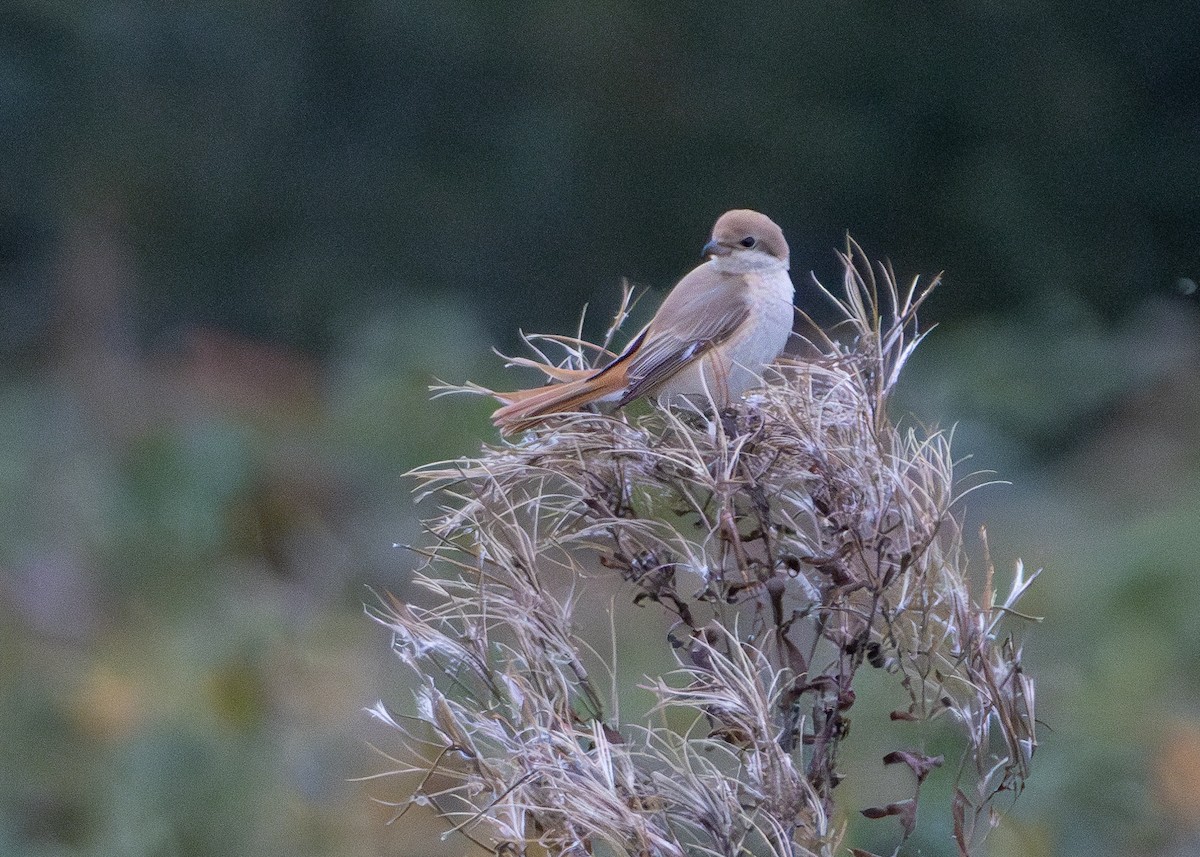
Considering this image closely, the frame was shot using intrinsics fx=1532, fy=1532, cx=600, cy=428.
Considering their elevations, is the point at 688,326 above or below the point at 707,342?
above

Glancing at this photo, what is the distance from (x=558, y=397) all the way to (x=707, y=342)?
1.70 feet

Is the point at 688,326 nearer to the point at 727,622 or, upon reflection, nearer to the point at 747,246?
the point at 747,246

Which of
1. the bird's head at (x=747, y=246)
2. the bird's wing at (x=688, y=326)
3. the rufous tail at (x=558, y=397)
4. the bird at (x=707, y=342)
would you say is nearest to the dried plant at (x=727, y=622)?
the bird at (x=707, y=342)

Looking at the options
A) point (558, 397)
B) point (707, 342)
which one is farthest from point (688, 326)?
point (558, 397)

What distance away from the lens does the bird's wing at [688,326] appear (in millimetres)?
2387

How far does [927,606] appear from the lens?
4.92ft

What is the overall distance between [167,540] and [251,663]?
4.90 feet

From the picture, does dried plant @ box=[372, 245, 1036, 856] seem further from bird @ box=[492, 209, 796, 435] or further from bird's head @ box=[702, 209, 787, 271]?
bird's head @ box=[702, 209, 787, 271]

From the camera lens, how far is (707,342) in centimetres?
256

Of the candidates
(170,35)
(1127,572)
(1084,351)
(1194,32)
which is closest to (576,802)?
(1127,572)

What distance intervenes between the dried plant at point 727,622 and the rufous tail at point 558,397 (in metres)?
0.33

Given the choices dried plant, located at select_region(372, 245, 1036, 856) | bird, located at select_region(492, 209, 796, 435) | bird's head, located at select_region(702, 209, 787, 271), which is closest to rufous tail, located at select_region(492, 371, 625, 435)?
bird, located at select_region(492, 209, 796, 435)

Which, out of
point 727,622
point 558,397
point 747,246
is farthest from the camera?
point 747,246

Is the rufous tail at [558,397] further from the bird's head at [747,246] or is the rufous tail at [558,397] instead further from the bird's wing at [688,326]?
the bird's head at [747,246]
